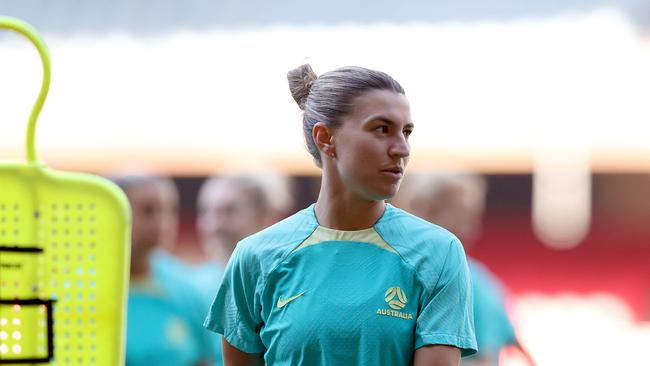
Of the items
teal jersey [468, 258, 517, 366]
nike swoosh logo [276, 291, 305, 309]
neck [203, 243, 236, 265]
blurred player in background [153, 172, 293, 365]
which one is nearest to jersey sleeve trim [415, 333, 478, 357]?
nike swoosh logo [276, 291, 305, 309]

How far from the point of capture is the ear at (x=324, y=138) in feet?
10.9

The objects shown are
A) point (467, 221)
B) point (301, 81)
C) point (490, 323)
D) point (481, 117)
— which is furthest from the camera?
point (481, 117)

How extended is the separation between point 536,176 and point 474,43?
4.73ft

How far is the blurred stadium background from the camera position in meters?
9.72

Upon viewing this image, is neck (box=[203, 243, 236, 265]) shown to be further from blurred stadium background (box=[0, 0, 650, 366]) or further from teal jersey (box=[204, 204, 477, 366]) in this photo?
teal jersey (box=[204, 204, 477, 366])

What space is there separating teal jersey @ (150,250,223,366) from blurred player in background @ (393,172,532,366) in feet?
3.31

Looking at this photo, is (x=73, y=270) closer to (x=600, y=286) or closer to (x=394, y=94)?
(x=394, y=94)

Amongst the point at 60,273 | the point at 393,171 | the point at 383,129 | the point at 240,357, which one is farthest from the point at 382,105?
the point at 60,273

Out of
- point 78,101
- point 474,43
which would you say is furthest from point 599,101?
point 78,101

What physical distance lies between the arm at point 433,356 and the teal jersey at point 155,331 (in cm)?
278

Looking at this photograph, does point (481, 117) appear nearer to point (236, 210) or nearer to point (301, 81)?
point (236, 210)

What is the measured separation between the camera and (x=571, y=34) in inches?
425

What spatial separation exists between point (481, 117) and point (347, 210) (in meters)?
6.84

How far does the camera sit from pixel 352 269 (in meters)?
3.22
